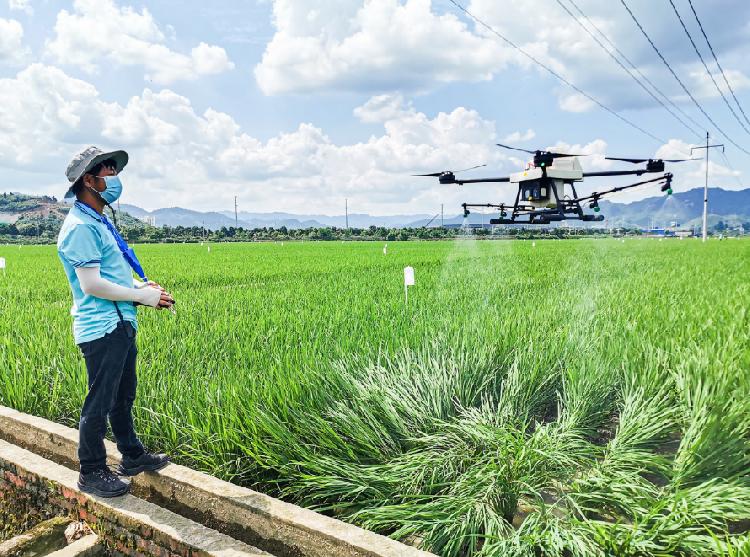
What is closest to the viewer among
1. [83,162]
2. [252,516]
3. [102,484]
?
[252,516]

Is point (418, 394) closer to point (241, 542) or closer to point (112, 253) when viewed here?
point (241, 542)

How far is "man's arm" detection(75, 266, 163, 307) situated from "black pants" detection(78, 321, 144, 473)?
0.57 ft

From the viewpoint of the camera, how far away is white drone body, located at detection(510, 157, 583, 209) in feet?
37.0

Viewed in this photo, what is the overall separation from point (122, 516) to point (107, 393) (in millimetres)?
578

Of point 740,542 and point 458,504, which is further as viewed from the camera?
point 458,504

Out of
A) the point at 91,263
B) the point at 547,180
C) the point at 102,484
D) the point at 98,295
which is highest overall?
the point at 547,180

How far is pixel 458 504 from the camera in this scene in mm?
2213

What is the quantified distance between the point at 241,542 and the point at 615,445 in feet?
5.96

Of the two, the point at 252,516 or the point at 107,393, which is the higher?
the point at 107,393

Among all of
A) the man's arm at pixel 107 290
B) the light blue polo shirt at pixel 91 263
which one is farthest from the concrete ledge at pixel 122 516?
the man's arm at pixel 107 290

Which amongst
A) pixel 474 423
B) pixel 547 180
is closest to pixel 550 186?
pixel 547 180

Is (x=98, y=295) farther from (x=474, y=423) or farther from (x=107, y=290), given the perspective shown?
(x=474, y=423)

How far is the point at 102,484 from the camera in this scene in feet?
8.31

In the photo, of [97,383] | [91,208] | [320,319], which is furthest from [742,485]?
[320,319]
